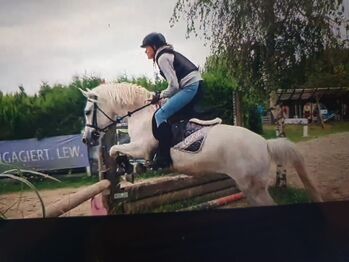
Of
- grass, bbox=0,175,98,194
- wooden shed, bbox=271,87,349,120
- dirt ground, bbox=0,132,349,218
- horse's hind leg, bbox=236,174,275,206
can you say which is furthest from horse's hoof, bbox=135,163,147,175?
wooden shed, bbox=271,87,349,120

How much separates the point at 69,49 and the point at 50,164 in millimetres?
696

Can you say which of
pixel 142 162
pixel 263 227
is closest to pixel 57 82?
pixel 142 162

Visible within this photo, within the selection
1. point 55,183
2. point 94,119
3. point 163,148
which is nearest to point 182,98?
point 163,148

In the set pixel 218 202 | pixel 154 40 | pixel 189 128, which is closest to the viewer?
pixel 154 40

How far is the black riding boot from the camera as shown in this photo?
9.65 ft

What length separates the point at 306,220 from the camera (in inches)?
135

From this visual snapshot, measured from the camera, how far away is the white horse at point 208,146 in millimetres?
2924

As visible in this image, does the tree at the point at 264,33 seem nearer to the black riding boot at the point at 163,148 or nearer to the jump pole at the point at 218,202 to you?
the black riding boot at the point at 163,148

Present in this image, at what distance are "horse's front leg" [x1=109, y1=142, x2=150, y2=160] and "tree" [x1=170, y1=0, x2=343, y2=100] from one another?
71cm

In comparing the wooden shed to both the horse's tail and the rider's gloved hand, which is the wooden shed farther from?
the rider's gloved hand

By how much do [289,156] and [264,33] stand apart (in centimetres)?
76

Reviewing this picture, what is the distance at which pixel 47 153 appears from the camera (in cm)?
287

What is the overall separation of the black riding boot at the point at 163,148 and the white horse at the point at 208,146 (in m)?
0.03

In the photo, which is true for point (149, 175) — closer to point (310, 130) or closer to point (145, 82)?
point (145, 82)
